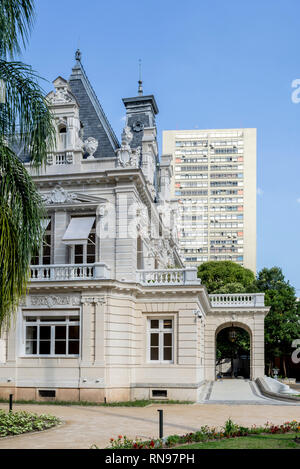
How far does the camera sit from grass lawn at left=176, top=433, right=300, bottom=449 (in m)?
13.3

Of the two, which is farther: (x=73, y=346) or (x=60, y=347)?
(x=60, y=347)

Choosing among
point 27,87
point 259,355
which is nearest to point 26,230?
point 27,87

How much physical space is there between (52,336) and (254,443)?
15445mm

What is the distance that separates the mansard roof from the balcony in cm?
684

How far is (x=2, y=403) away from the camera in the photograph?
26438 millimetres

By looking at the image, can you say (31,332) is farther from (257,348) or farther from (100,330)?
(257,348)

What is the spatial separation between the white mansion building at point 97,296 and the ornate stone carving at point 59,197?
52 millimetres

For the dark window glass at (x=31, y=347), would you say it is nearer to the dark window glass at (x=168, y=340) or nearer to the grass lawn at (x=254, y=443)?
the dark window glass at (x=168, y=340)

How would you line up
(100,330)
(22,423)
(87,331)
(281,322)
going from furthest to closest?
(281,322), (87,331), (100,330), (22,423)

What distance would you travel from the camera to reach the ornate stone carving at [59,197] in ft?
98.2

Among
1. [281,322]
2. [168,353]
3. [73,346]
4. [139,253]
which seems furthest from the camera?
[281,322]

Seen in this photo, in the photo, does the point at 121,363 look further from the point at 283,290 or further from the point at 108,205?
the point at 283,290

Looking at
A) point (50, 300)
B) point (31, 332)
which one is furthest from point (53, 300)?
point (31, 332)

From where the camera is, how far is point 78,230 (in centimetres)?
2920
